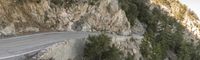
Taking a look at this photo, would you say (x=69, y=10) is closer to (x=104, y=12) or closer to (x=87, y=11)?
(x=87, y=11)

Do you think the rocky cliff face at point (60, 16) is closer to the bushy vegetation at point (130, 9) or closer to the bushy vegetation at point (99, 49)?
the bushy vegetation at point (130, 9)

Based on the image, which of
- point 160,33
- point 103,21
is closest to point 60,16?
point 103,21

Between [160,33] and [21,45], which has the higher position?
[21,45]

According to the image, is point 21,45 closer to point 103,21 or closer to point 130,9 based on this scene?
point 103,21

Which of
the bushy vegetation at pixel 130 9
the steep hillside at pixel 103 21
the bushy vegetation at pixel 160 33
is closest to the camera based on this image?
the steep hillside at pixel 103 21

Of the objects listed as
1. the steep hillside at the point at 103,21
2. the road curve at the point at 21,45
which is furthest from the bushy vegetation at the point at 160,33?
the road curve at the point at 21,45

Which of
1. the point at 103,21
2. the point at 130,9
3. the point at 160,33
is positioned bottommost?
the point at 160,33

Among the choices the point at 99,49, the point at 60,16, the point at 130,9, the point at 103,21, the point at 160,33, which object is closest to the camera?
the point at 99,49

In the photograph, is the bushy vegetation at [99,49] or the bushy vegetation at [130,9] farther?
the bushy vegetation at [130,9]
